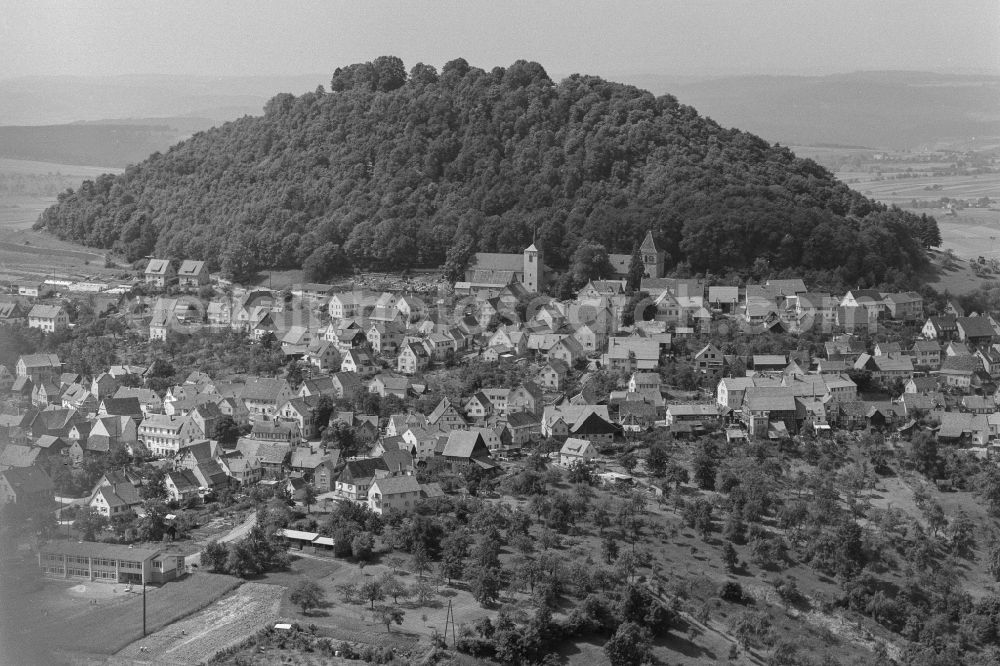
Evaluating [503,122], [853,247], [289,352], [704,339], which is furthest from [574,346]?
[503,122]

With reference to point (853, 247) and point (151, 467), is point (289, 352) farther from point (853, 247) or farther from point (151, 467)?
point (853, 247)

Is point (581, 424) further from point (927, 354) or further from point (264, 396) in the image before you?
point (927, 354)

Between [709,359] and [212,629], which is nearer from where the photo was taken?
[212,629]

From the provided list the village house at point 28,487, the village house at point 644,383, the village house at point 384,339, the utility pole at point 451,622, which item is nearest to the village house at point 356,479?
the utility pole at point 451,622

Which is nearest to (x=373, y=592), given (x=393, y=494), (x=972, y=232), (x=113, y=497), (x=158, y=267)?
(x=393, y=494)

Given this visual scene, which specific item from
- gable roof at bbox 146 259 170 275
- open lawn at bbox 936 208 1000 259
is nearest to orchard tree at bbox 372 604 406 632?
gable roof at bbox 146 259 170 275
